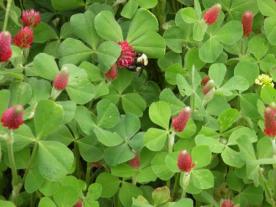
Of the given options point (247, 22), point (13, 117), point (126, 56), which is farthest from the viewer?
point (247, 22)

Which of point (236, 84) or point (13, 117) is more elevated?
point (13, 117)

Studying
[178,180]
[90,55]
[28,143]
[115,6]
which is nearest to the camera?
[28,143]

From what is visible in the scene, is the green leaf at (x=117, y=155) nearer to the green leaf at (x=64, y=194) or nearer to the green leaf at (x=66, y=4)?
the green leaf at (x=64, y=194)

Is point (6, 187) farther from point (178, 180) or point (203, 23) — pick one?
point (203, 23)

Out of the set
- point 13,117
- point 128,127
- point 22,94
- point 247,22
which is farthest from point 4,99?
point 247,22

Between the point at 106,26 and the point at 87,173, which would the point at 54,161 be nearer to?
the point at 87,173

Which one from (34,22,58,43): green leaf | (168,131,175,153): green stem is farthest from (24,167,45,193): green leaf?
(34,22,58,43): green leaf

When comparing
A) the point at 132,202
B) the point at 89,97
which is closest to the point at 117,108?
the point at 89,97
